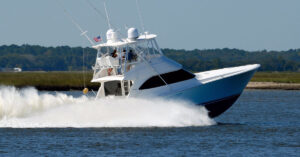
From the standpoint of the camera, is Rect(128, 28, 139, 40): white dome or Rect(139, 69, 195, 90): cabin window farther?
Rect(128, 28, 139, 40): white dome

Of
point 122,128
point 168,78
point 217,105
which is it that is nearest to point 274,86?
point 217,105

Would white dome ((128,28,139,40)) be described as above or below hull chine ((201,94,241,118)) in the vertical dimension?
above

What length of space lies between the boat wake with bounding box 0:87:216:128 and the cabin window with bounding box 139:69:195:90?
0.63 m

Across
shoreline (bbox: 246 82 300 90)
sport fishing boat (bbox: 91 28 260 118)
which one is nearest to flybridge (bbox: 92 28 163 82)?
sport fishing boat (bbox: 91 28 260 118)

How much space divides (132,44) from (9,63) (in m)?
166

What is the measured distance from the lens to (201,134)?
1008 inches

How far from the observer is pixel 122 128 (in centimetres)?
2709

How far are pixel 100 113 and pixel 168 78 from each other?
3.00m

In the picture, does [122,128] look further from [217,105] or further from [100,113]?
[217,105]

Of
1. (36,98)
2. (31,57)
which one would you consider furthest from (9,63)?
(36,98)

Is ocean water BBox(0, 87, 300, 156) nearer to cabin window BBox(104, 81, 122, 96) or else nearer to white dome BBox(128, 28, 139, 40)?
cabin window BBox(104, 81, 122, 96)

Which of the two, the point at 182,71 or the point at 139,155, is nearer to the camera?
the point at 139,155

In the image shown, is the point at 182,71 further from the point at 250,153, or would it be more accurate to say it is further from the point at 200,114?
the point at 250,153

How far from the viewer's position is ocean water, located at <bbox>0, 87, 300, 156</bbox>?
2336 cm
